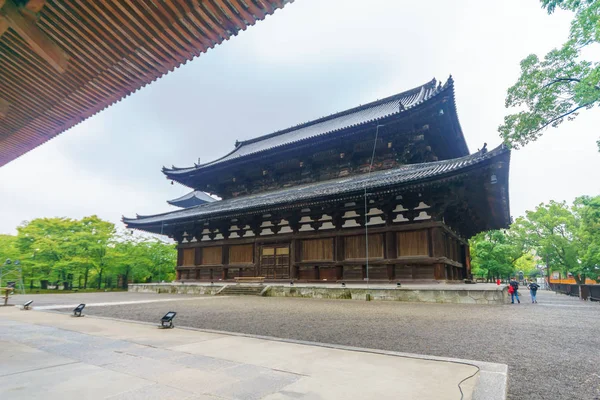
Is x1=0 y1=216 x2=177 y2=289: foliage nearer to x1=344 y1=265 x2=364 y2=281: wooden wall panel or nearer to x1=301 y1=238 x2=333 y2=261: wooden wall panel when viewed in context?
x1=301 y1=238 x2=333 y2=261: wooden wall panel

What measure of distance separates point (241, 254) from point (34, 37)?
16163 mm

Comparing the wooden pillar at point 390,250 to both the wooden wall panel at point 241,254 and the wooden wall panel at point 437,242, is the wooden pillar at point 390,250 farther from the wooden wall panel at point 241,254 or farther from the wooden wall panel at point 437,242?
the wooden wall panel at point 241,254

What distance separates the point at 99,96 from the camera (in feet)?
17.2

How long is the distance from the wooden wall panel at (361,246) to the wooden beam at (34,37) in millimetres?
12879

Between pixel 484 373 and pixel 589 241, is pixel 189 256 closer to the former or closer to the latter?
pixel 484 373

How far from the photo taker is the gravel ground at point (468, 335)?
354 centimetres

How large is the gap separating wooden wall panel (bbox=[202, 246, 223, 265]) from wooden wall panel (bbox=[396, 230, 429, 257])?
36.6 ft

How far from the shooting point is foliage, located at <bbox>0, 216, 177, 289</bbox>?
26.8 meters

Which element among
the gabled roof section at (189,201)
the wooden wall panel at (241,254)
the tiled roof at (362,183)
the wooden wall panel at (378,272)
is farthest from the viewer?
the gabled roof section at (189,201)

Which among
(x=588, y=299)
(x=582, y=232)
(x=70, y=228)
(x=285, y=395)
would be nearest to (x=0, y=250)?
(x=70, y=228)

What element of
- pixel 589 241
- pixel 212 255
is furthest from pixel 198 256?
pixel 589 241

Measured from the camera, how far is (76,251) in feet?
89.4

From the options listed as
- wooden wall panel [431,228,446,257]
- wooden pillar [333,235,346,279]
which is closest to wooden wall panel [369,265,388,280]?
wooden pillar [333,235,346,279]

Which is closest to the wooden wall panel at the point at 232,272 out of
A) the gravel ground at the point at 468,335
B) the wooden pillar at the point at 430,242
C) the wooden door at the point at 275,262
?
the wooden door at the point at 275,262
